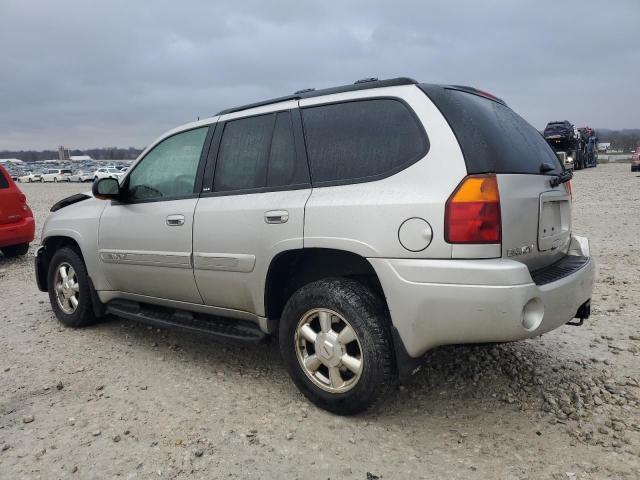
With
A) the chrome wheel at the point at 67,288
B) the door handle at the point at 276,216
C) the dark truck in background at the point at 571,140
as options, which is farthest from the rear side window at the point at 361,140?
the dark truck in background at the point at 571,140

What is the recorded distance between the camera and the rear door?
3109mm

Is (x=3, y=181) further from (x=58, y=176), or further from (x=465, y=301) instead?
(x=58, y=176)

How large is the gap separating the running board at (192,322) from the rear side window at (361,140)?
111cm

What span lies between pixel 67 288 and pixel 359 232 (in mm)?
3296

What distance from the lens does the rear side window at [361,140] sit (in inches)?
108

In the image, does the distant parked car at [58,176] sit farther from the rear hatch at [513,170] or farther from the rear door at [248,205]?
the rear hatch at [513,170]

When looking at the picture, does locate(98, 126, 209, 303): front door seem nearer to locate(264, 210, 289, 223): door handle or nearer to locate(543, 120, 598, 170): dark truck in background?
locate(264, 210, 289, 223): door handle

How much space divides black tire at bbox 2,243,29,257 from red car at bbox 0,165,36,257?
144 millimetres

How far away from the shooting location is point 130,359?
13.1ft

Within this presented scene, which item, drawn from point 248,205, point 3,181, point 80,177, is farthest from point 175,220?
point 80,177

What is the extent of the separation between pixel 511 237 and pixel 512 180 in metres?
0.30

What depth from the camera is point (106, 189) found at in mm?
4062

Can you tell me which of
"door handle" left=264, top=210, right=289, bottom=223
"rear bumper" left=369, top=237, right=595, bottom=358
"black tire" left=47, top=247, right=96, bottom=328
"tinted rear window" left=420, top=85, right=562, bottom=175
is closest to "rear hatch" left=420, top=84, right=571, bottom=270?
"tinted rear window" left=420, top=85, right=562, bottom=175

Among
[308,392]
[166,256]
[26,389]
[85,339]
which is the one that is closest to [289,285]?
[308,392]
